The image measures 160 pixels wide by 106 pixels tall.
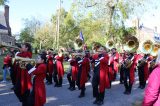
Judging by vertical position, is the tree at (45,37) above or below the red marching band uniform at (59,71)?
above

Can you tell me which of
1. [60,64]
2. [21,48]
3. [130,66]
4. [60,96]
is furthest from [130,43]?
[21,48]

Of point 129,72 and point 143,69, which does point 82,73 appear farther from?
point 143,69

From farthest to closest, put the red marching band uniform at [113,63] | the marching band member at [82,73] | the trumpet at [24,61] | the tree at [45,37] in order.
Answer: the tree at [45,37] < the red marching band uniform at [113,63] < the marching band member at [82,73] < the trumpet at [24,61]

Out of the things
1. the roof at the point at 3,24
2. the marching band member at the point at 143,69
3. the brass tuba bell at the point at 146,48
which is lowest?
the marching band member at the point at 143,69

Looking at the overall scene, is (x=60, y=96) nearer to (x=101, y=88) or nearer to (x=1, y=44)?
(x=101, y=88)

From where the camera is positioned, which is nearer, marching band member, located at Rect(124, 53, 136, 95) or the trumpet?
the trumpet

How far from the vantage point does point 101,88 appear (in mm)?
11289

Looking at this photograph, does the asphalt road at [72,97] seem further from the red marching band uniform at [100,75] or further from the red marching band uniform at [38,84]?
the red marching band uniform at [38,84]

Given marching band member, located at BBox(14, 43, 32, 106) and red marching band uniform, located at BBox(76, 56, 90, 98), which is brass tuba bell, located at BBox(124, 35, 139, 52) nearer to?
red marching band uniform, located at BBox(76, 56, 90, 98)

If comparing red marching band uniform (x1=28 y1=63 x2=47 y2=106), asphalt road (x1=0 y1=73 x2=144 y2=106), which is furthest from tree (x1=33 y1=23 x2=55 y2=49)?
red marching band uniform (x1=28 y1=63 x2=47 y2=106)

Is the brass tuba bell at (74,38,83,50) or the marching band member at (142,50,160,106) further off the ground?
the brass tuba bell at (74,38,83,50)

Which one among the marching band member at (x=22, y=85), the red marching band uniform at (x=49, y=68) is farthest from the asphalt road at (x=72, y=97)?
the marching band member at (x=22, y=85)

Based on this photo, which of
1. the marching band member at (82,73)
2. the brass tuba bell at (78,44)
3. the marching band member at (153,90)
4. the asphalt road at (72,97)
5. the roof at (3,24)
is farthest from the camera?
the roof at (3,24)

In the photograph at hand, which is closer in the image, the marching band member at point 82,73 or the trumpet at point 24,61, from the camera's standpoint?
the trumpet at point 24,61
